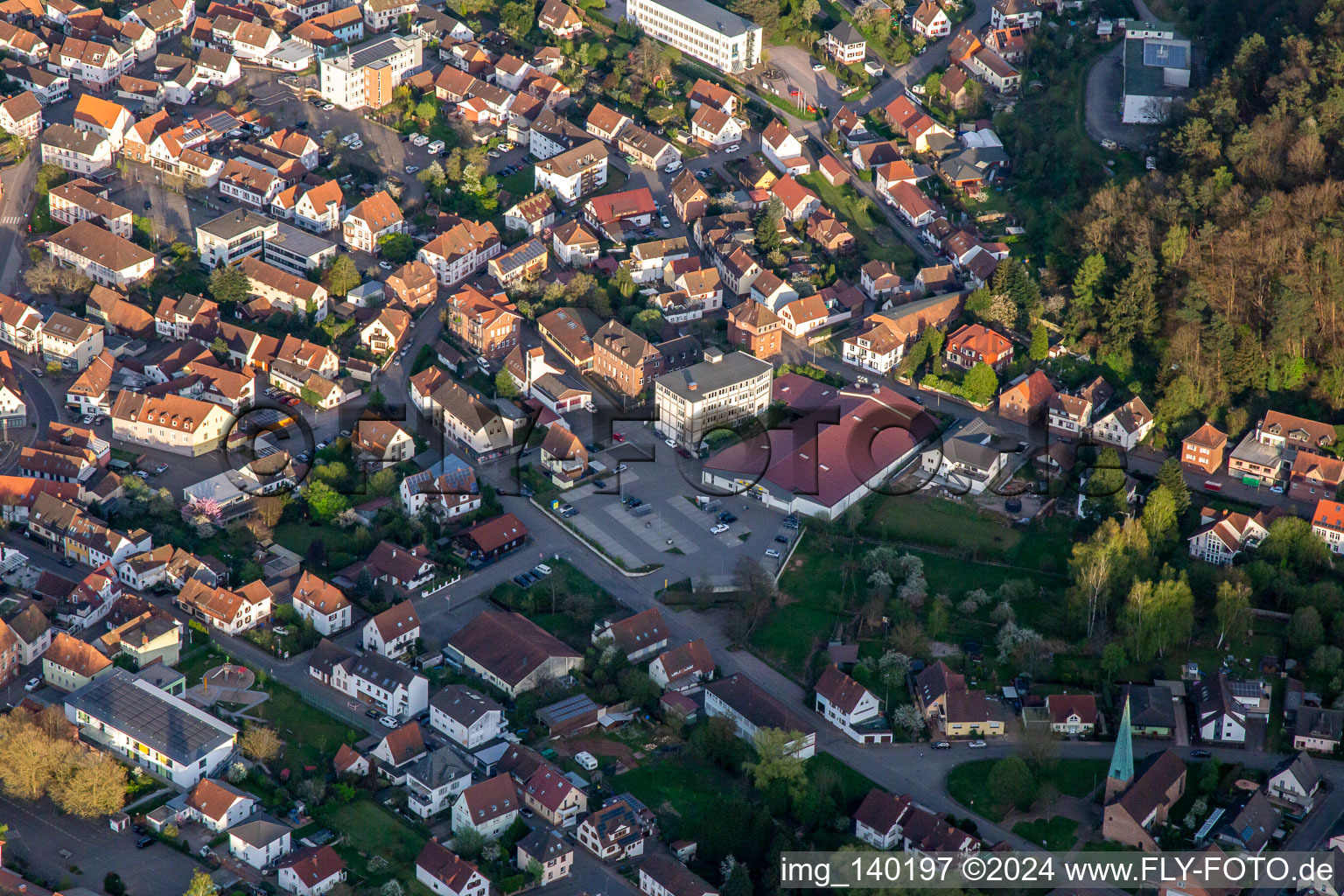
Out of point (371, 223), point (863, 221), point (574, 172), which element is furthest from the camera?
point (574, 172)

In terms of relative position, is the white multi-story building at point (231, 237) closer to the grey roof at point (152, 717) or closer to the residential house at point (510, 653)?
the residential house at point (510, 653)

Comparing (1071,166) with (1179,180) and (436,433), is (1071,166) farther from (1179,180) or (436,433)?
(436,433)

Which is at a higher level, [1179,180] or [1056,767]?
[1179,180]

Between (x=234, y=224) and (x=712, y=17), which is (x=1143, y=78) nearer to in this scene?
(x=712, y=17)

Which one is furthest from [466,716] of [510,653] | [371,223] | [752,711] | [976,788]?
[371,223]

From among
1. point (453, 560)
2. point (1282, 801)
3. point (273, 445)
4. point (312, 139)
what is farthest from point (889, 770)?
point (312, 139)
